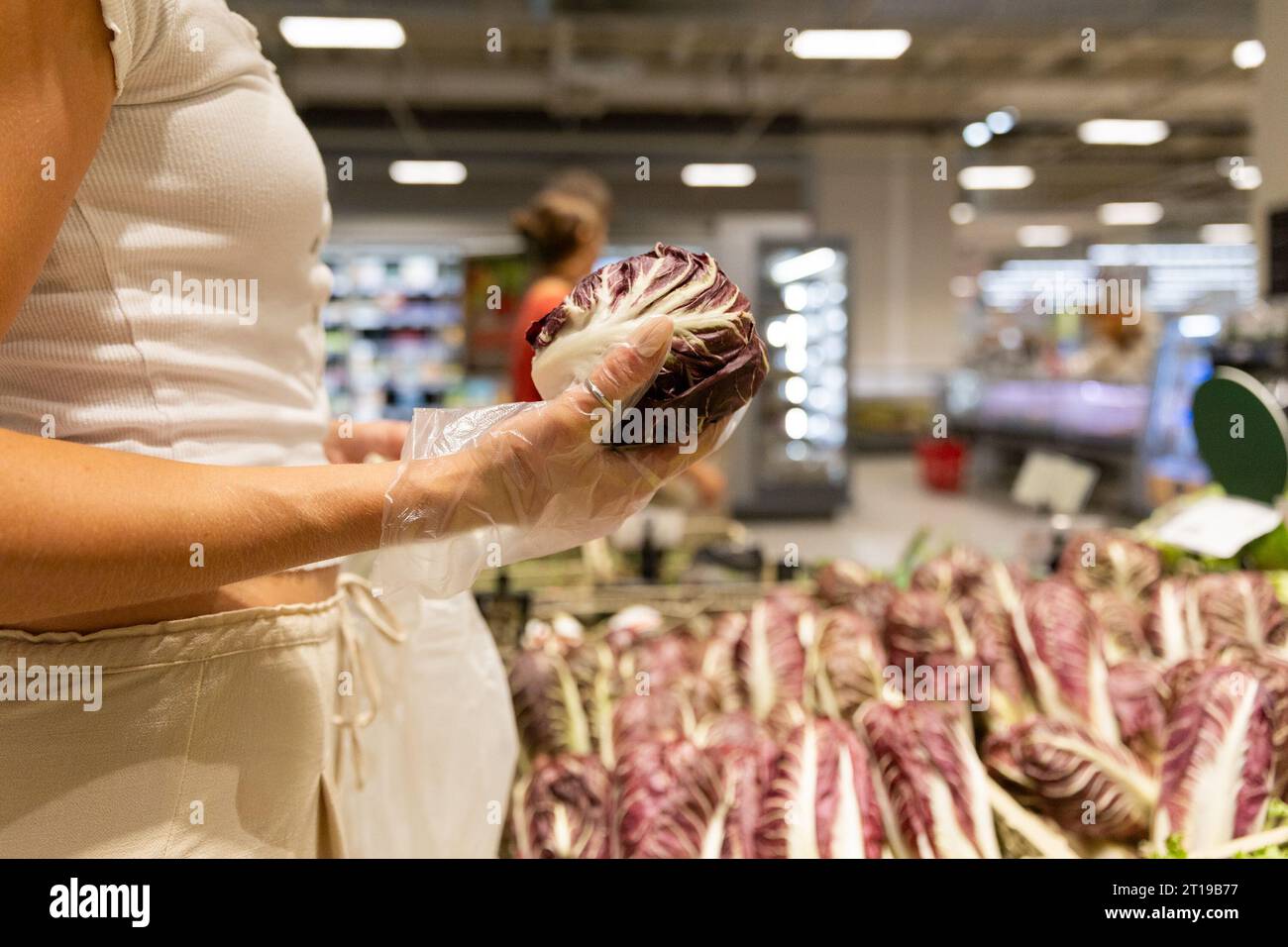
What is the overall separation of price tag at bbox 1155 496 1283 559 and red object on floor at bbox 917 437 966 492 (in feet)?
30.8

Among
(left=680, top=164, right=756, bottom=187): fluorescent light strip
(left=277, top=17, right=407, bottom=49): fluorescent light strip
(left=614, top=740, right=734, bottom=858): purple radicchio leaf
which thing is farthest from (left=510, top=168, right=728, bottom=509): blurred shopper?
(left=680, top=164, right=756, bottom=187): fluorescent light strip

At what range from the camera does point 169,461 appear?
2.48 ft

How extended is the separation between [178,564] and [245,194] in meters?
0.34

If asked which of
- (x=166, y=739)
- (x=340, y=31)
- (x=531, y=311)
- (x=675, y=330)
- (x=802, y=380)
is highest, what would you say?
(x=340, y=31)

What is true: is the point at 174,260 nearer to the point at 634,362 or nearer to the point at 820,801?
the point at 634,362

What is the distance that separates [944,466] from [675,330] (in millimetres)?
11008

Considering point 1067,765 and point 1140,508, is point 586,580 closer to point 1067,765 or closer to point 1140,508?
point 1067,765

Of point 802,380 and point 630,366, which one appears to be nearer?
point 630,366

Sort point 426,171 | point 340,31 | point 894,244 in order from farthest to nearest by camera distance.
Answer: point 894,244
point 426,171
point 340,31

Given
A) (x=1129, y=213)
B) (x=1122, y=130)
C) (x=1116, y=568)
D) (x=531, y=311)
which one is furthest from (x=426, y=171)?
(x=1129, y=213)

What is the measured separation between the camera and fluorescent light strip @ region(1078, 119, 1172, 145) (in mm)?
9727

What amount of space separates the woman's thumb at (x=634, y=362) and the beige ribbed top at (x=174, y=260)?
1.16 feet

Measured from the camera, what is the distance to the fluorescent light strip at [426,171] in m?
11.8

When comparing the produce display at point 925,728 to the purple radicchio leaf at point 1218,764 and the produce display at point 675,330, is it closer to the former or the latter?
the purple radicchio leaf at point 1218,764
